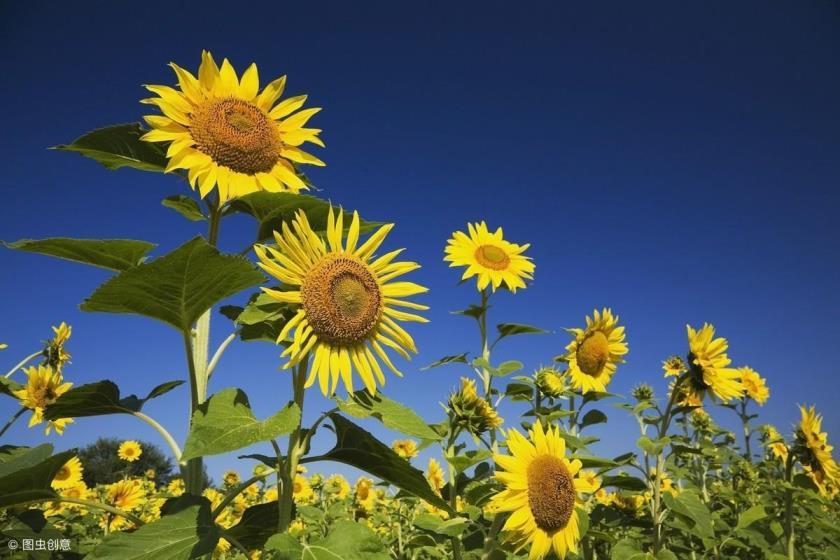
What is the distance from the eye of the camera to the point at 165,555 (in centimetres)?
148

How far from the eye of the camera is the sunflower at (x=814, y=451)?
430cm

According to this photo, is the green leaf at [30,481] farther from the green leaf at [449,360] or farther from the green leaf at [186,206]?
the green leaf at [449,360]

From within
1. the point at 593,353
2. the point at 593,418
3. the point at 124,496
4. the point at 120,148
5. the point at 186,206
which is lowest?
the point at 593,418

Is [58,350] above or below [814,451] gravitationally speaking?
above

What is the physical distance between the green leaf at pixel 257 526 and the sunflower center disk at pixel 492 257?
365 centimetres

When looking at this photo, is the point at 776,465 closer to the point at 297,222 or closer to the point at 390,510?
the point at 390,510

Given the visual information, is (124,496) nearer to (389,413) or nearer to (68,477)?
(68,477)

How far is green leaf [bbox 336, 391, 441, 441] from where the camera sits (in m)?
1.64

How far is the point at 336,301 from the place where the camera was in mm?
1845

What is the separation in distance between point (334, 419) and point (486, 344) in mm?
3176

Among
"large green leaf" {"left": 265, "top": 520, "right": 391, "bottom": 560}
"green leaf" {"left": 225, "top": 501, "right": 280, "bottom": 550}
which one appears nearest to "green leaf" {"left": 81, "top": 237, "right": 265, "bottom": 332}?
"large green leaf" {"left": 265, "top": 520, "right": 391, "bottom": 560}

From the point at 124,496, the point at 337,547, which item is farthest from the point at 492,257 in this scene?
the point at 124,496

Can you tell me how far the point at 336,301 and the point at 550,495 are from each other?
1.68 meters

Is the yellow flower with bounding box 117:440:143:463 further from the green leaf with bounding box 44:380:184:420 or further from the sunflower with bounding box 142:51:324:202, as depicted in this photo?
the sunflower with bounding box 142:51:324:202
